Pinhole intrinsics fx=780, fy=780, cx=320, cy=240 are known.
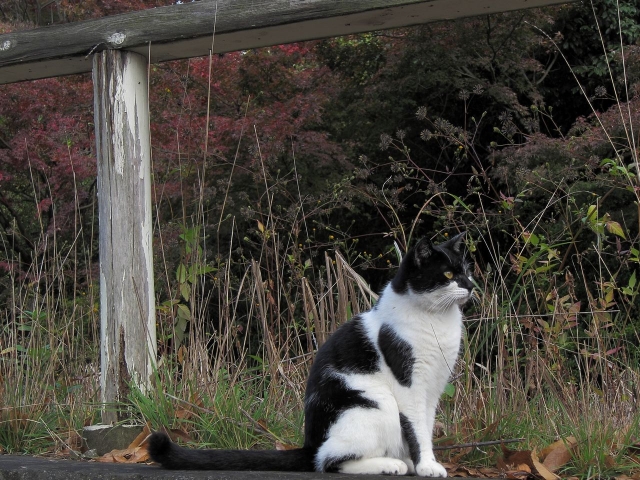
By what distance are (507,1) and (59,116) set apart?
5413 millimetres

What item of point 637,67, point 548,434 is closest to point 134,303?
point 548,434

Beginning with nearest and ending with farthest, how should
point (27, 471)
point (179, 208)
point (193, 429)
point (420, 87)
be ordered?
1. point (27, 471)
2. point (193, 429)
3. point (179, 208)
4. point (420, 87)

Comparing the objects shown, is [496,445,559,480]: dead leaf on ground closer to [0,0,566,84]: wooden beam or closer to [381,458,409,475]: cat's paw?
[381,458,409,475]: cat's paw

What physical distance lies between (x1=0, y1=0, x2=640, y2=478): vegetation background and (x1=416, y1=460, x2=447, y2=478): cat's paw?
27cm

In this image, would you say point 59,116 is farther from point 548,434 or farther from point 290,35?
point 548,434

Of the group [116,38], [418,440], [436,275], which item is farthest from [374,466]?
[116,38]

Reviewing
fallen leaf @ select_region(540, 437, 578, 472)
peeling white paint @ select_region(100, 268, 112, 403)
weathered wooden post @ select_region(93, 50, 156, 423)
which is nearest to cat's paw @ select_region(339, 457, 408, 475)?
fallen leaf @ select_region(540, 437, 578, 472)

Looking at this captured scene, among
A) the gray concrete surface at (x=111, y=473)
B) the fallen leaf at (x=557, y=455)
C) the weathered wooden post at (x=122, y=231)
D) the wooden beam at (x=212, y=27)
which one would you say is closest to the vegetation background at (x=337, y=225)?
the fallen leaf at (x=557, y=455)

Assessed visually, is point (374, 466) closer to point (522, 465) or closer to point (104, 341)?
point (522, 465)

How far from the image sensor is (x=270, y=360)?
3.39 m

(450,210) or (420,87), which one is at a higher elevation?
(420,87)

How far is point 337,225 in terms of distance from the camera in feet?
14.8

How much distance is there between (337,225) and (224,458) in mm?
2309

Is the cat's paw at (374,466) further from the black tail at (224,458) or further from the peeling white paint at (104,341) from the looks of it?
the peeling white paint at (104,341)
